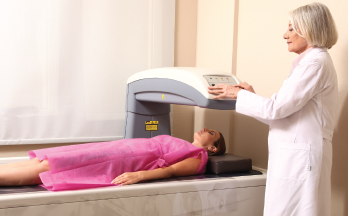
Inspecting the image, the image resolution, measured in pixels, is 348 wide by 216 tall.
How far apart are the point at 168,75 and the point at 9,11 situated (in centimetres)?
128

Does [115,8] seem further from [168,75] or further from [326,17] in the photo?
[326,17]

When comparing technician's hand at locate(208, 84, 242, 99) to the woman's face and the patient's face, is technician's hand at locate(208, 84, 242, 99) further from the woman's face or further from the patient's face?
the patient's face

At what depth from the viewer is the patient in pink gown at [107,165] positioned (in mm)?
1429

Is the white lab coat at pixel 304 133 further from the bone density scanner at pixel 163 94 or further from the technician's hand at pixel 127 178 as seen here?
the technician's hand at pixel 127 178

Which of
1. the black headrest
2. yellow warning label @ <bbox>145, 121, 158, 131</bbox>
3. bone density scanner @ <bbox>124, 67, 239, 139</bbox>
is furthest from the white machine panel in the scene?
yellow warning label @ <bbox>145, 121, 158, 131</bbox>

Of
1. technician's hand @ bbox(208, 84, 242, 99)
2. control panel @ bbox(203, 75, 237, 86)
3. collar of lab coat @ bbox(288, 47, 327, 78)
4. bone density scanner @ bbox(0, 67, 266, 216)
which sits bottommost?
bone density scanner @ bbox(0, 67, 266, 216)

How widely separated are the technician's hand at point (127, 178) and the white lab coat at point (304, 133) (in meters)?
0.62

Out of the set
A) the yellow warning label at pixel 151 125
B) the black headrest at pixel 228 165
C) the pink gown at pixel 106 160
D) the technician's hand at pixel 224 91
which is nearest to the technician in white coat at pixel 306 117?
the technician's hand at pixel 224 91

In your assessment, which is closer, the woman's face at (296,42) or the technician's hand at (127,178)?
the woman's face at (296,42)

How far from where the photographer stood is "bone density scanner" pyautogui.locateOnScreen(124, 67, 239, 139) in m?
1.66

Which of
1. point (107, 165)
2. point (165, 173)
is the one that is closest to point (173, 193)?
point (165, 173)

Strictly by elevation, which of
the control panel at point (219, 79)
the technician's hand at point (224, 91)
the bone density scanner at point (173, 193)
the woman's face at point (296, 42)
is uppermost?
the woman's face at point (296, 42)

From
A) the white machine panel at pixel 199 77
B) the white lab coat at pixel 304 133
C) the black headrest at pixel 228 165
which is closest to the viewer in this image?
the white lab coat at pixel 304 133

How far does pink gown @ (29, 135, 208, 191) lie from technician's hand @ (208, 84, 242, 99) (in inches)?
15.4
